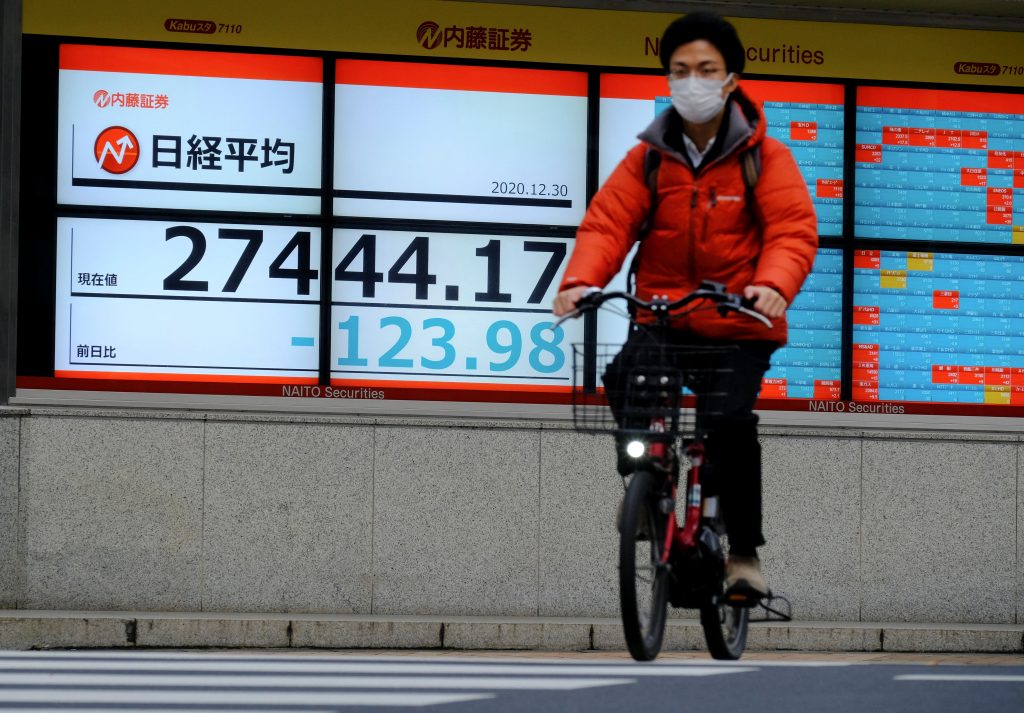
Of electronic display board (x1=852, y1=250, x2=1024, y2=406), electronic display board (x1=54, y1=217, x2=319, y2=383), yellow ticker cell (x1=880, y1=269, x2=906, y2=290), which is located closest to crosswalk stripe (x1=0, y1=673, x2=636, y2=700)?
electronic display board (x1=54, y1=217, x2=319, y2=383)

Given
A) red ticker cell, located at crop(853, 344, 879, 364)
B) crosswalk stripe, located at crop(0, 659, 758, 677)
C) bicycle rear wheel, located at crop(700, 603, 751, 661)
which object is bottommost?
crosswalk stripe, located at crop(0, 659, 758, 677)

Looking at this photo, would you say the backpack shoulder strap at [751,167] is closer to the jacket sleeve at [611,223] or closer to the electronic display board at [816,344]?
the jacket sleeve at [611,223]

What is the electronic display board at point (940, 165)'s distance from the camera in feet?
41.7

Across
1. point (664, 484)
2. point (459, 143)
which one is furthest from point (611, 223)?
point (459, 143)

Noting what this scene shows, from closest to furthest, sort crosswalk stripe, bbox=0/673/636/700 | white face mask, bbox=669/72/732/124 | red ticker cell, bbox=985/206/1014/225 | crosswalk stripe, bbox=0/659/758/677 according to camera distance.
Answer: white face mask, bbox=669/72/732/124, crosswalk stripe, bbox=0/673/636/700, crosswalk stripe, bbox=0/659/758/677, red ticker cell, bbox=985/206/1014/225

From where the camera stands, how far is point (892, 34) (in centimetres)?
1266

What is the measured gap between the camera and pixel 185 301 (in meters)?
12.3

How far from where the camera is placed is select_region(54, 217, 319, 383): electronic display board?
12211 millimetres

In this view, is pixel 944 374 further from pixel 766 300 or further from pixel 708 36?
pixel 766 300

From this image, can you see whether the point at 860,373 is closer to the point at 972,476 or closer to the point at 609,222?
the point at 972,476

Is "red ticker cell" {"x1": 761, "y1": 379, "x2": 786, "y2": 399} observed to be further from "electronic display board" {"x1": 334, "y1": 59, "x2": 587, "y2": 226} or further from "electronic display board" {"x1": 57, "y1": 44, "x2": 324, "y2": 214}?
"electronic display board" {"x1": 57, "y1": 44, "x2": 324, "y2": 214}

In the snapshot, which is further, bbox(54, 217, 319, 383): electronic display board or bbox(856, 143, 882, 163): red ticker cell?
bbox(856, 143, 882, 163): red ticker cell

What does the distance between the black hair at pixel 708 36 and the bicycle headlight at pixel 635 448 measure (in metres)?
0.94

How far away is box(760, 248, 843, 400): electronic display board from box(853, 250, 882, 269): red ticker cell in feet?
0.41
